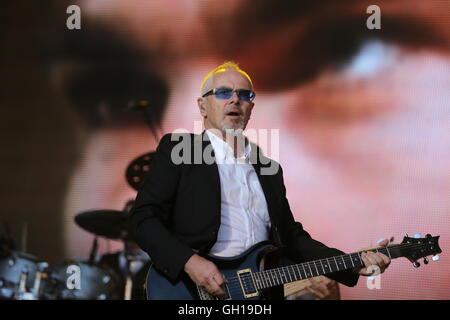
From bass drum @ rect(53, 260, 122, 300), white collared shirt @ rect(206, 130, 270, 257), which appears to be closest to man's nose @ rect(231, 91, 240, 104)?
white collared shirt @ rect(206, 130, 270, 257)

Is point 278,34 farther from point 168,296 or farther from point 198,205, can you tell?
point 168,296

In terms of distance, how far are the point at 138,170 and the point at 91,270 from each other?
864 mm

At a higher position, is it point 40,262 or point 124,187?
point 124,187

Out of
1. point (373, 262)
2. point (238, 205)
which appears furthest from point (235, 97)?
point (373, 262)

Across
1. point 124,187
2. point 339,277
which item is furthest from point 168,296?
point 124,187

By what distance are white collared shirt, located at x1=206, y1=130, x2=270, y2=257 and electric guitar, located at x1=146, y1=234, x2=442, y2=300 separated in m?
0.07

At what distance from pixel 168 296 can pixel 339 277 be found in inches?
32.4

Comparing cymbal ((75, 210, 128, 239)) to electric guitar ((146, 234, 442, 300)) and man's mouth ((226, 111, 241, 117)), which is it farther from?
electric guitar ((146, 234, 442, 300))

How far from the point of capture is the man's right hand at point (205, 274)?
98.7 inches

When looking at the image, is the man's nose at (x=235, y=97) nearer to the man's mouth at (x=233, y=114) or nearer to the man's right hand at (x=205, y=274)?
the man's mouth at (x=233, y=114)

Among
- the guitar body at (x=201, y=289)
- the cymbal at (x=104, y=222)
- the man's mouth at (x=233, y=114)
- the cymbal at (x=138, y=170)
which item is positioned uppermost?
the man's mouth at (x=233, y=114)

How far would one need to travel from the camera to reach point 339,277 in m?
2.90

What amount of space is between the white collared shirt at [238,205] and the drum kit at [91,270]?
2.02 metres

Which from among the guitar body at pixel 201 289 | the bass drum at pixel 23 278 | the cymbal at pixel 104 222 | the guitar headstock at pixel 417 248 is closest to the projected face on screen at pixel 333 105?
the cymbal at pixel 104 222
